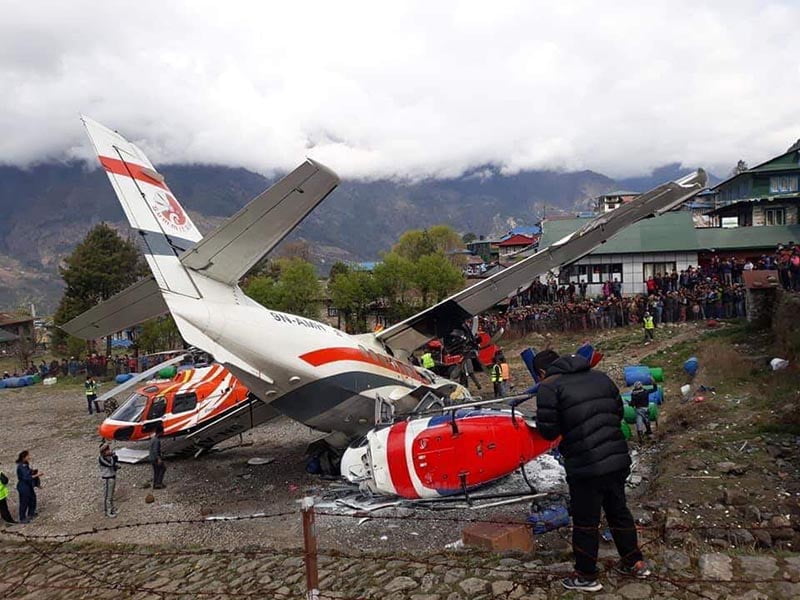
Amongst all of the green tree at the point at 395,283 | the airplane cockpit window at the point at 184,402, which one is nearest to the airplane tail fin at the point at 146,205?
the airplane cockpit window at the point at 184,402

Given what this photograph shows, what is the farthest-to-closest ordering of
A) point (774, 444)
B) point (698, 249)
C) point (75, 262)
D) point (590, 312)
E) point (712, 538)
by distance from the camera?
point (75, 262), point (698, 249), point (590, 312), point (774, 444), point (712, 538)

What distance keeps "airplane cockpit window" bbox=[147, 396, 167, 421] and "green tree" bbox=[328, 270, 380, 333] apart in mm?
27586

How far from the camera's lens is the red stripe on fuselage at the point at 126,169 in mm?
10203

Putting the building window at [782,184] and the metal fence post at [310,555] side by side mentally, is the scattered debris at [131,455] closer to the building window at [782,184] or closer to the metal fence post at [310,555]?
the metal fence post at [310,555]

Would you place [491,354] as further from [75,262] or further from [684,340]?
[75,262]

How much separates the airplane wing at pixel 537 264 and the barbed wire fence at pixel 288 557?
5906 millimetres

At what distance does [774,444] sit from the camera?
10.5m

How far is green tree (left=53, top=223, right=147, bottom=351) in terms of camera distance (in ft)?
149

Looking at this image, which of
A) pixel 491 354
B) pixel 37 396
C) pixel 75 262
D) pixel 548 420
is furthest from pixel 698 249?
pixel 75 262

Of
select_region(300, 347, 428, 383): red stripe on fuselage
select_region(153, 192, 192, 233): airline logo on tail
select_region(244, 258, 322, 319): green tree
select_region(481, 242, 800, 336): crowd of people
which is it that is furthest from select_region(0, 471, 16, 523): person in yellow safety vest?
select_region(244, 258, 322, 319): green tree

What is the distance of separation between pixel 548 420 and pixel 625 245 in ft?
116

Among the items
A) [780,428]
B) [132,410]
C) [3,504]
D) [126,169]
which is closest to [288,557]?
[126,169]

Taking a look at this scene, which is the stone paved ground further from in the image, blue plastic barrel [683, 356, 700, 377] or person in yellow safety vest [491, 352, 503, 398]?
blue plastic barrel [683, 356, 700, 377]

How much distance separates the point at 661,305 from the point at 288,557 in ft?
80.2
